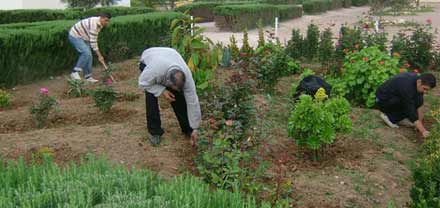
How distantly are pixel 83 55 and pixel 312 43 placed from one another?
14.8ft

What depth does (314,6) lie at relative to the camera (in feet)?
102

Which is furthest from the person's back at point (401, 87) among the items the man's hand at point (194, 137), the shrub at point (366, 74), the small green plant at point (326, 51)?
the man's hand at point (194, 137)

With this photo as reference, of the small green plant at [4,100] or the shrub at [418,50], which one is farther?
the shrub at [418,50]

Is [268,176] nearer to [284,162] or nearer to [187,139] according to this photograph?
[284,162]

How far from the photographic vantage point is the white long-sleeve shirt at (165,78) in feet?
17.7

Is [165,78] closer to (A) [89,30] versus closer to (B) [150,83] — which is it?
(B) [150,83]

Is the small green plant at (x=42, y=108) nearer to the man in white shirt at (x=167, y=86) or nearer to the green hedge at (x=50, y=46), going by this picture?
the man in white shirt at (x=167, y=86)

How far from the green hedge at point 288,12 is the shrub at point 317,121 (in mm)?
19392

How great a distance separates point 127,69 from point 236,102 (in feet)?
19.0

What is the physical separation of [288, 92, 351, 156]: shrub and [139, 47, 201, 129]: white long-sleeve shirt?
1.00m

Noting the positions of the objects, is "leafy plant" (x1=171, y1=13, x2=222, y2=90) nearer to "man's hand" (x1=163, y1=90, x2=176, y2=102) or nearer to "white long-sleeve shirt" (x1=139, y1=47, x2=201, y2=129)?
"man's hand" (x1=163, y1=90, x2=176, y2=102)

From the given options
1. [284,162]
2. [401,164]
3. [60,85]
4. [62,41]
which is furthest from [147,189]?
[62,41]

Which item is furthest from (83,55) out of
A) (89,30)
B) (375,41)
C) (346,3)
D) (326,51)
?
(346,3)

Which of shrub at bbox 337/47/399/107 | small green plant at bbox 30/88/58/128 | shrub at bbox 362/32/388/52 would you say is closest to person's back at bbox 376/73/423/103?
shrub at bbox 337/47/399/107
